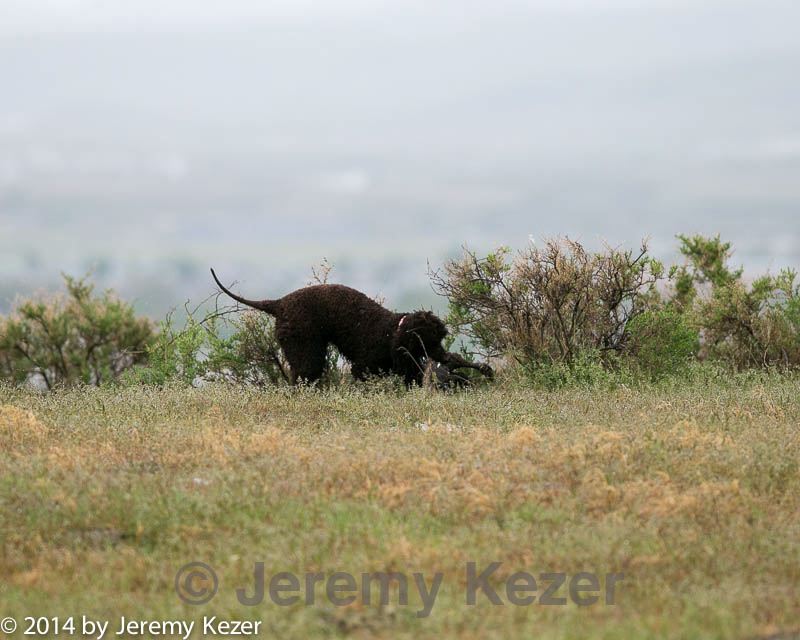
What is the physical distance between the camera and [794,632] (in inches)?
208

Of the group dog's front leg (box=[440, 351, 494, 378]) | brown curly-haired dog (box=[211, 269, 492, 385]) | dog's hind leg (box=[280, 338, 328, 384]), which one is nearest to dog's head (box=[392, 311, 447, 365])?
brown curly-haired dog (box=[211, 269, 492, 385])

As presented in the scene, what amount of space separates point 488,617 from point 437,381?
7924 millimetres

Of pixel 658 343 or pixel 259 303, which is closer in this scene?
pixel 259 303

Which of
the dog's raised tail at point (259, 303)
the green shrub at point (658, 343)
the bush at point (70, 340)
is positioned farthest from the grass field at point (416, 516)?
the bush at point (70, 340)

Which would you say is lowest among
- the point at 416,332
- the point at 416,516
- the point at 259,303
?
the point at 416,516

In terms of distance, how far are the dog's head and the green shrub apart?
10.3 ft

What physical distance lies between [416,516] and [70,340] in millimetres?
16426

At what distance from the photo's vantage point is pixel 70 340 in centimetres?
2186

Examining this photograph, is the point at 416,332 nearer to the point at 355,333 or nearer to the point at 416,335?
the point at 416,335

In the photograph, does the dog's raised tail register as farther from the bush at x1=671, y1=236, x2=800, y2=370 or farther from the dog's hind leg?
the bush at x1=671, y1=236, x2=800, y2=370

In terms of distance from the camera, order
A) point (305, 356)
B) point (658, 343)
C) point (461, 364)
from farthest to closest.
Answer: point (658, 343)
point (461, 364)
point (305, 356)

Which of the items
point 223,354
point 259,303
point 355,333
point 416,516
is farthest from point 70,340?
point 416,516

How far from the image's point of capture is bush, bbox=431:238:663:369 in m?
14.4

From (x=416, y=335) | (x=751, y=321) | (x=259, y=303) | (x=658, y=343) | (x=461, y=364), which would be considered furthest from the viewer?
(x=751, y=321)
